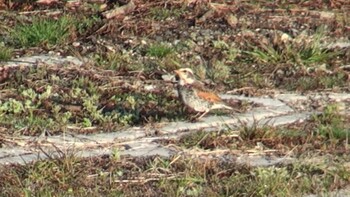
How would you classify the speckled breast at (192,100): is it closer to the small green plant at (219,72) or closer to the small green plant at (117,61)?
the small green plant at (219,72)

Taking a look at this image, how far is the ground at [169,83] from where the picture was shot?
621cm

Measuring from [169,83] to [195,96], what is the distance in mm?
999

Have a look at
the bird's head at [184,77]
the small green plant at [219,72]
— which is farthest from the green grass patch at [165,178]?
the small green plant at [219,72]

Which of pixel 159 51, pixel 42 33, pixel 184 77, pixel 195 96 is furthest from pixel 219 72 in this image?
pixel 42 33

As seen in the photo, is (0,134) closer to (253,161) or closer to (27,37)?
(253,161)

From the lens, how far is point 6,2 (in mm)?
10172

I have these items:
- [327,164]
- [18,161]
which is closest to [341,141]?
[327,164]

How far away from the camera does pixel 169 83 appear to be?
8.25 meters

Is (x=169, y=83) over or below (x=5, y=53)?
below

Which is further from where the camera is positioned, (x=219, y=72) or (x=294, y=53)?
(x=294, y=53)

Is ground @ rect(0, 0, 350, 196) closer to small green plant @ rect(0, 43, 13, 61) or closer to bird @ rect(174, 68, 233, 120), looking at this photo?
small green plant @ rect(0, 43, 13, 61)

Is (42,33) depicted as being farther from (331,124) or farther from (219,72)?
(331,124)

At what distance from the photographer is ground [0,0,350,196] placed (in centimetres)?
621

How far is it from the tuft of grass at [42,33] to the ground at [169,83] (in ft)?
0.04
